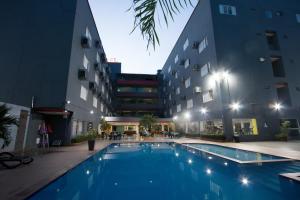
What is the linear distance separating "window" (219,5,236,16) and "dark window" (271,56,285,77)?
7.52 metres

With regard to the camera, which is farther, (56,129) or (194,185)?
(56,129)

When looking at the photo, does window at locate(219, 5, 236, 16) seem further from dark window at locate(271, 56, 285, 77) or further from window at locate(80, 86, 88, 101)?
window at locate(80, 86, 88, 101)

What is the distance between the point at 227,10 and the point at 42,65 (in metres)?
21.4

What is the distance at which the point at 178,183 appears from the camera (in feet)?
19.6

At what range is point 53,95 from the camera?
13172 millimetres

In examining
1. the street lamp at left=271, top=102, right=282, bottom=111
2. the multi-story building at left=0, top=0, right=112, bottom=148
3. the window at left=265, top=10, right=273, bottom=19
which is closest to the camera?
the multi-story building at left=0, top=0, right=112, bottom=148

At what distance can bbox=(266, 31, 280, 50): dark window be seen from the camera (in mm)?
20059

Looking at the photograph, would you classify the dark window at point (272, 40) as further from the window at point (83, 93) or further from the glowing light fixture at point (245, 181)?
the window at point (83, 93)

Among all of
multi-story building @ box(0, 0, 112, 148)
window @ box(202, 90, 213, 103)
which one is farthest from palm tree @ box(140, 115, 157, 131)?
multi-story building @ box(0, 0, 112, 148)

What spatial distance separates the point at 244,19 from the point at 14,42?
81.7 ft

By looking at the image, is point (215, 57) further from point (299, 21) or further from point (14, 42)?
point (14, 42)

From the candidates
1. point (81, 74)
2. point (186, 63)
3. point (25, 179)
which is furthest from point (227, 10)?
point (25, 179)

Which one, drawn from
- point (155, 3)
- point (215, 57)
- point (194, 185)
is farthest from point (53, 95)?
point (215, 57)

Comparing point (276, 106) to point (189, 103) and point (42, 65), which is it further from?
point (42, 65)
